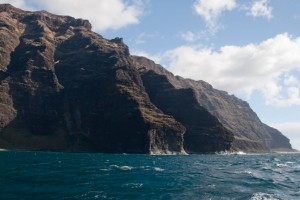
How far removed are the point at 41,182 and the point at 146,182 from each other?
1387 centimetres

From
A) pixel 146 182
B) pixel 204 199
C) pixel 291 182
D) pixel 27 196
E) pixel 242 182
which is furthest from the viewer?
pixel 291 182

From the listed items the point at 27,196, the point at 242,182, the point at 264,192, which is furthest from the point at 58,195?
the point at 242,182

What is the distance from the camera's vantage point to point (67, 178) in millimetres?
54156

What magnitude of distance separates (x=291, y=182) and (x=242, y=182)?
10090 millimetres

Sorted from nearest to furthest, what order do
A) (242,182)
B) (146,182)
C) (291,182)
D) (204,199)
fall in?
1. (204,199)
2. (146,182)
3. (242,182)
4. (291,182)

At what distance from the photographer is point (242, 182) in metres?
58.0

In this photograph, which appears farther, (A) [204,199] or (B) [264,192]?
(B) [264,192]

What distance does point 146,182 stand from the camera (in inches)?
2087

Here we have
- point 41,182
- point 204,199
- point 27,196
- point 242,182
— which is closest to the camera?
point 27,196

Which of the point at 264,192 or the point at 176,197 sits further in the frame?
the point at 264,192

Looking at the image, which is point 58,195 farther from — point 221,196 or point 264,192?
point 264,192

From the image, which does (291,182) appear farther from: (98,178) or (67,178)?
(67,178)

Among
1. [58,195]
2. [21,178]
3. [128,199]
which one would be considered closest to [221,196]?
[128,199]

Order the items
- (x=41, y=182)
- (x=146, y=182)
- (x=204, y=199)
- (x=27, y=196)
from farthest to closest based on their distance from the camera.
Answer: (x=146, y=182) → (x=41, y=182) → (x=204, y=199) → (x=27, y=196)
